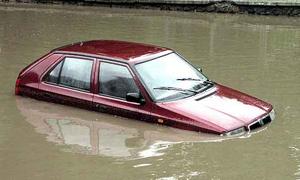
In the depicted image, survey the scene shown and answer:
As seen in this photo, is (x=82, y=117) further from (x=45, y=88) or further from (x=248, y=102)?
(x=248, y=102)

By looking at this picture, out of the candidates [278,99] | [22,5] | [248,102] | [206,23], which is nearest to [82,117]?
[248,102]

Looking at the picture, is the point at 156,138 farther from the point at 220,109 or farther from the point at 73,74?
the point at 73,74

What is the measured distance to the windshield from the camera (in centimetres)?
880

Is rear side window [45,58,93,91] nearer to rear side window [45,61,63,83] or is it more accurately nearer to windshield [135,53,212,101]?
rear side window [45,61,63,83]

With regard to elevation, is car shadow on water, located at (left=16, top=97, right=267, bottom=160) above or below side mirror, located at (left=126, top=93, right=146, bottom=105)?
below

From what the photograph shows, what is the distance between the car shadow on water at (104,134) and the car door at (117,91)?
14cm

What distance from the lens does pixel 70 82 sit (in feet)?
31.8

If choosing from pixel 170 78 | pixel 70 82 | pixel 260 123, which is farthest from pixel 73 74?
pixel 260 123

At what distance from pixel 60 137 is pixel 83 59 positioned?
1.58 meters

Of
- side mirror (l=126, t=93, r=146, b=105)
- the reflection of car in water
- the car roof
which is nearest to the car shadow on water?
the reflection of car in water

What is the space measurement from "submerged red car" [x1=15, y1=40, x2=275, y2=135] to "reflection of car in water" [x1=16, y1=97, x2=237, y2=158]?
13cm

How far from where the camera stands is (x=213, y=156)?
775 centimetres

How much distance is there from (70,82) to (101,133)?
138cm

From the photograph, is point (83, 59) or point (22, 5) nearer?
point (83, 59)
